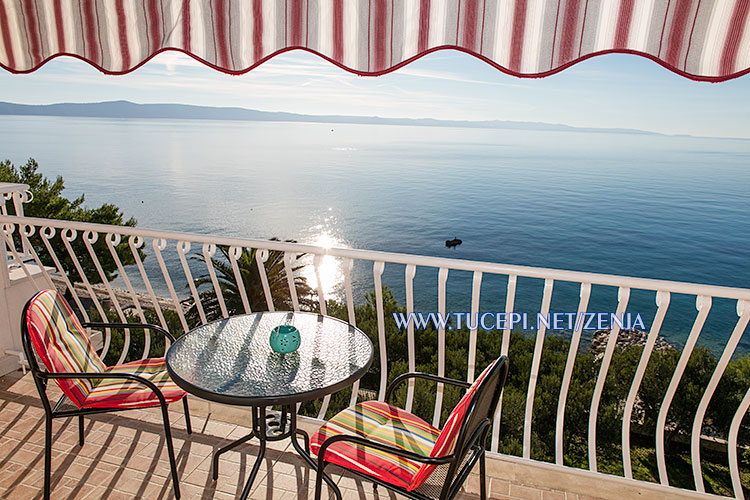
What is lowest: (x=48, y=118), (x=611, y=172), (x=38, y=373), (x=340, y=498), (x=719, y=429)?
(x=48, y=118)

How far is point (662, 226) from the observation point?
2035 inches

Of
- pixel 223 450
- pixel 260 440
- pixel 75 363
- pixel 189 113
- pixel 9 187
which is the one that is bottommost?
pixel 189 113

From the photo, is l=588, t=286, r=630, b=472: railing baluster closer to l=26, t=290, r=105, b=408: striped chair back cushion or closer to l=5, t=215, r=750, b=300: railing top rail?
l=5, t=215, r=750, b=300: railing top rail

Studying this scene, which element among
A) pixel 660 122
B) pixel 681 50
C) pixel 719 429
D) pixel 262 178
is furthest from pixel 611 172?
pixel 681 50

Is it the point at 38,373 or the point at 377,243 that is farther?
the point at 377,243

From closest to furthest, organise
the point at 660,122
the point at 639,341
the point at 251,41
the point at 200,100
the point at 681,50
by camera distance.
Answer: the point at 681,50, the point at 251,41, the point at 639,341, the point at 660,122, the point at 200,100

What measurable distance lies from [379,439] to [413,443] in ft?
0.47

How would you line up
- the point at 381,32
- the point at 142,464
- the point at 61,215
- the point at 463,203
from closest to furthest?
the point at 381,32
the point at 142,464
the point at 61,215
the point at 463,203

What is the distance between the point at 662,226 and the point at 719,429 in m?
48.9

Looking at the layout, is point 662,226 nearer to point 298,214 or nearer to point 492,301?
point 492,301

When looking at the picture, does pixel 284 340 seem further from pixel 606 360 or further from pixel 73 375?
pixel 606 360

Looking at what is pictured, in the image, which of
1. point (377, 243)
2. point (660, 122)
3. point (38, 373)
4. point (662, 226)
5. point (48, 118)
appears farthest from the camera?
point (48, 118)

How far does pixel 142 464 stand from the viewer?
2525mm

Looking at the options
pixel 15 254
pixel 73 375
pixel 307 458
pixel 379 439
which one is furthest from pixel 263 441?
pixel 15 254
